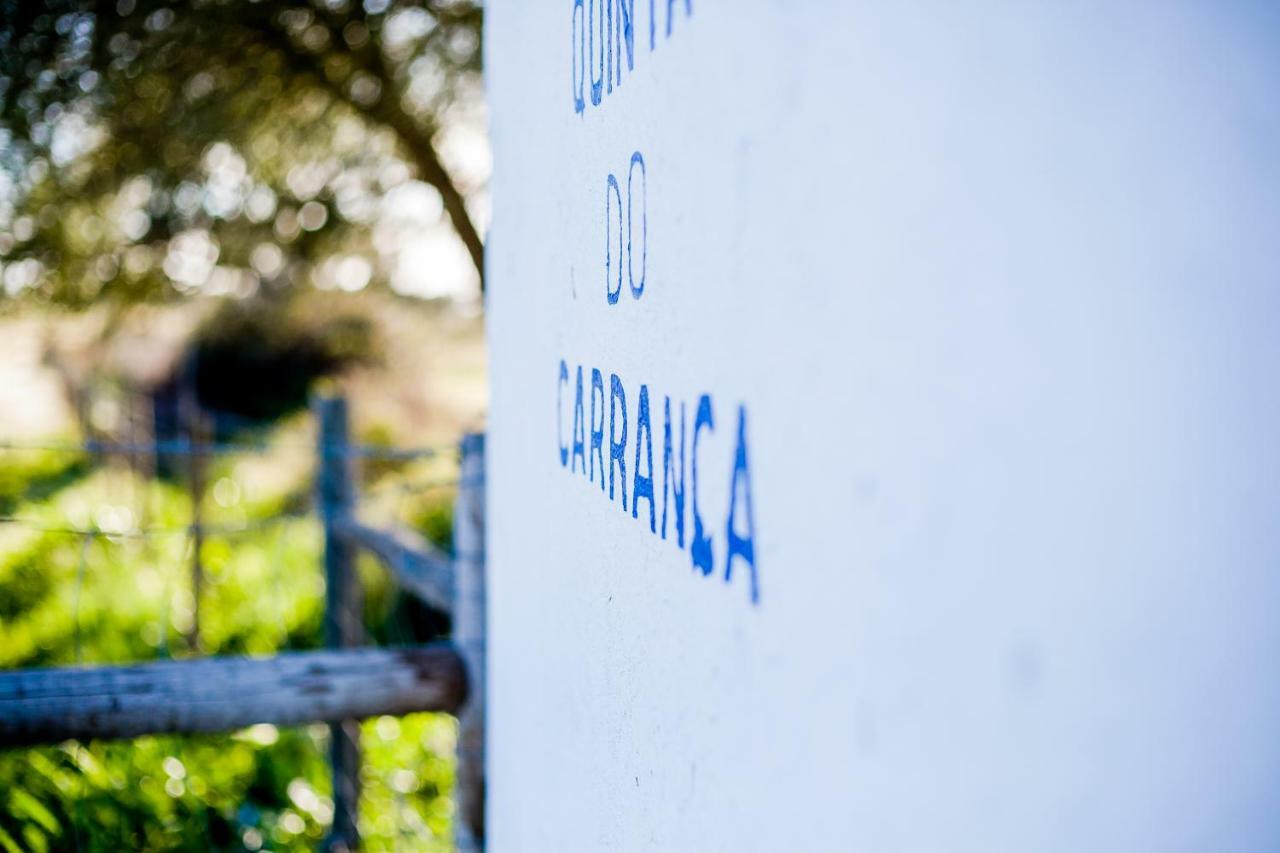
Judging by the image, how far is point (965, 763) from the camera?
50cm

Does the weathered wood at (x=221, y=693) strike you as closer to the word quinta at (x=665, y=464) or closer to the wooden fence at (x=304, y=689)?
the wooden fence at (x=304, y=689)

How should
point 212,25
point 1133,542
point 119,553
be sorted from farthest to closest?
point 119,553, point 212,25, point 1133,542

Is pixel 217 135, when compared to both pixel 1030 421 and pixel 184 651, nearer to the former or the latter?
pixel 184 651

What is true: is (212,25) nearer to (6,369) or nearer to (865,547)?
(865,547)

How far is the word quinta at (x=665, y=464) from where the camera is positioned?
68 centimetres

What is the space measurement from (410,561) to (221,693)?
1.02 m

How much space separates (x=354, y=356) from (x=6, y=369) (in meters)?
4.14

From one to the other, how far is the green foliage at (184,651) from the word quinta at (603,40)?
1.35 m

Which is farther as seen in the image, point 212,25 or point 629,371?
point 212,25

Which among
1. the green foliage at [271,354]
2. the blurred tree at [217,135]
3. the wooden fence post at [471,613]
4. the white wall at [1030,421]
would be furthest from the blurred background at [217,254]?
the green foliage at [271,354]

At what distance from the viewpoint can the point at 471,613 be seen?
216 cm

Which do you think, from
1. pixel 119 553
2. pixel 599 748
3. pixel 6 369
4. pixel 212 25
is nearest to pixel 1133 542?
A: pixel 599 748

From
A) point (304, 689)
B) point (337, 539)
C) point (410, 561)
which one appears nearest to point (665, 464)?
point (304, 689)

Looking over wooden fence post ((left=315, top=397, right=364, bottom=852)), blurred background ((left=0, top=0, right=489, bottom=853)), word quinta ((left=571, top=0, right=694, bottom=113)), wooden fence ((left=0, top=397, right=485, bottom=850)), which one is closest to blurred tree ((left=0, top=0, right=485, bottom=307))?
blurred background ((left=0, top=0, right=489, bottom=853))
